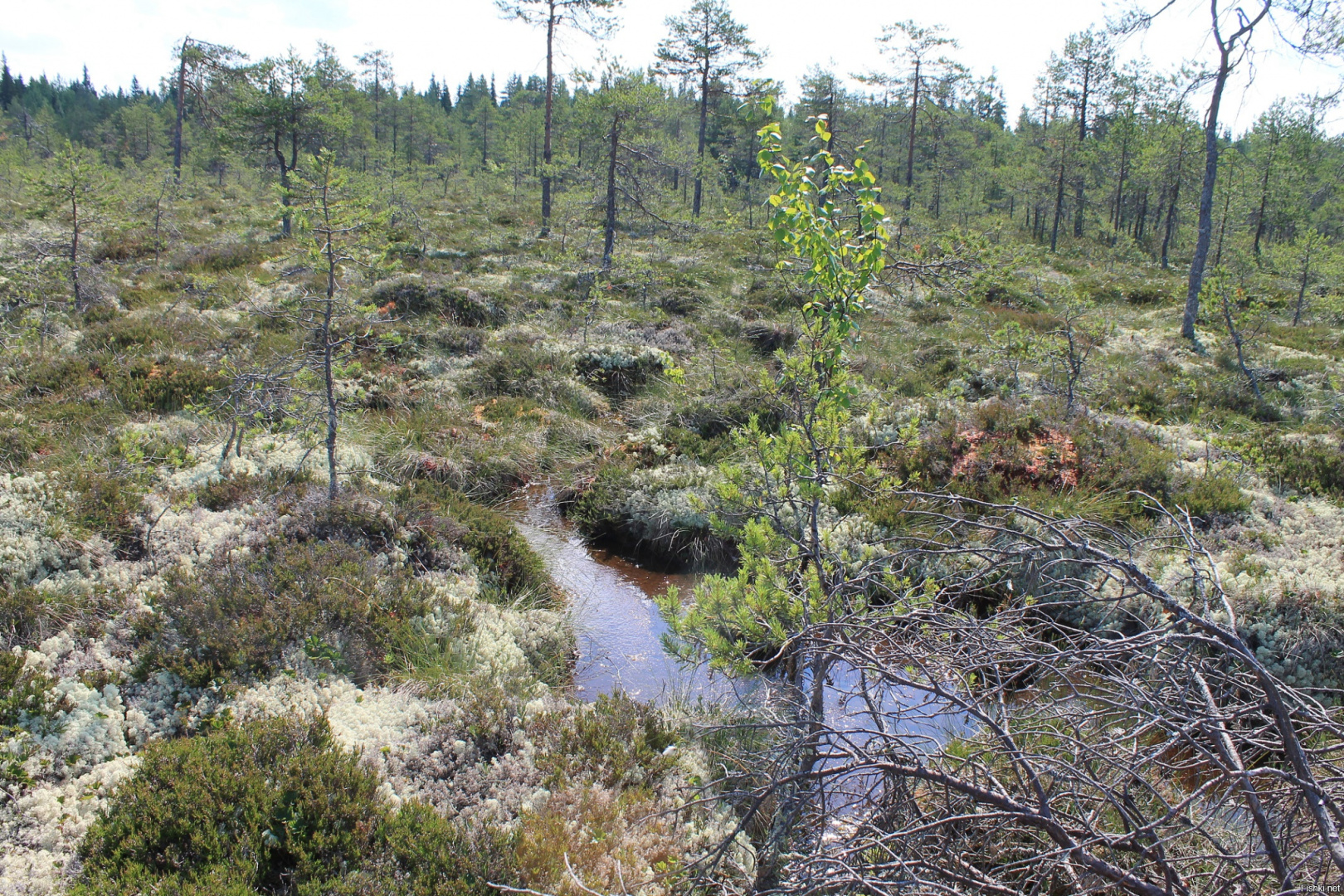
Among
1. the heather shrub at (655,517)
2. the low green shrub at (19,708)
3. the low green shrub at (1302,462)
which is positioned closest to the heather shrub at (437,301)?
the heather shrub at (655,517)

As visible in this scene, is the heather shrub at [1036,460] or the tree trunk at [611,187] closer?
the heather shrub at [1036,460]

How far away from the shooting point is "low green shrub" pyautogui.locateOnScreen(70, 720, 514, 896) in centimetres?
297

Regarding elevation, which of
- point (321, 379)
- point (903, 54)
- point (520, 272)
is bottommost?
point (321, 379)

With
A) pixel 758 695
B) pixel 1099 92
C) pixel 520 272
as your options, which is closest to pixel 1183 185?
pixel 1099 92

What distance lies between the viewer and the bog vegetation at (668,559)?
222 centimetres

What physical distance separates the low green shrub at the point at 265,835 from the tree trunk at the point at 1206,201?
1641cm

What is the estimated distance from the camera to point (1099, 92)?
3516 cm

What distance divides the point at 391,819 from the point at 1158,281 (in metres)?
25.6

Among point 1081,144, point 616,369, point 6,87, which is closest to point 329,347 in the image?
point 616,369

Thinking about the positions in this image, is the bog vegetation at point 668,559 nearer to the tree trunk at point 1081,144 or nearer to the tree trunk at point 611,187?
the tree trunk at point 611,187

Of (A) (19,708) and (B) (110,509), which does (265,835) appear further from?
(B) (110,509)

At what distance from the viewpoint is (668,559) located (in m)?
7.78

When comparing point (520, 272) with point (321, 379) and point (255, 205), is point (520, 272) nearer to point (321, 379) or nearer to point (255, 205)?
point (321, 379)

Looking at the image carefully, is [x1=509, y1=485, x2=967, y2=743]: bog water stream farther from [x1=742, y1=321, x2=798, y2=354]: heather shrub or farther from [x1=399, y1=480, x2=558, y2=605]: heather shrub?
[x1=742, y1=321, x2=798, y2=354]: heather shrub
